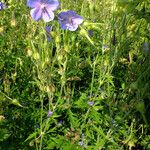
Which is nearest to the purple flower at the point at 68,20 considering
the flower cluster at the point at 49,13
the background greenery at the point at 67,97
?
the flower cluster at the point at 49,13

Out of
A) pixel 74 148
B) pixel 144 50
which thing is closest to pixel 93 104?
pixel 74 148

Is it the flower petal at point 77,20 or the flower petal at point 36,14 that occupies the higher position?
the flower petal at point 36,14

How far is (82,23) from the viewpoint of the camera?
1576 mm

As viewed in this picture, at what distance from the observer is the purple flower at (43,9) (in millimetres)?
1442

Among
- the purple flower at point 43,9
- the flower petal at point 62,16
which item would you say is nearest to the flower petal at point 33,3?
the purple flower at point 43,9

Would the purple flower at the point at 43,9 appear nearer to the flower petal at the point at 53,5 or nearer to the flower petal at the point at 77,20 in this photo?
the flower petal at the point at 53,5

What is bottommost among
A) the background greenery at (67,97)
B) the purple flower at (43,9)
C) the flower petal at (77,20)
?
the background greenery at (67,97)

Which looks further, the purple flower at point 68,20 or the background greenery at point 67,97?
the background greenery at point 67,97

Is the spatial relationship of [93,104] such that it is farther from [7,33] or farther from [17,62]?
[7,33]

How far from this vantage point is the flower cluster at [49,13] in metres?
1.45

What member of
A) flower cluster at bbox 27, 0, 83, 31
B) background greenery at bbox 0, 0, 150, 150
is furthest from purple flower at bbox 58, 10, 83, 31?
background greenery at bbox 0, 0, 150, 150

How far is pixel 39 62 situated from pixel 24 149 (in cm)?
66

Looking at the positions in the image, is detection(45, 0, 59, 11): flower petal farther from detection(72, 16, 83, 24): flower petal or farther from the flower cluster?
detection(72, 16, 83, 24): flower petal

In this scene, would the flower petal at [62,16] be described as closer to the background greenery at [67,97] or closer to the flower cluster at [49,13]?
the flower cluster at [49,13]
